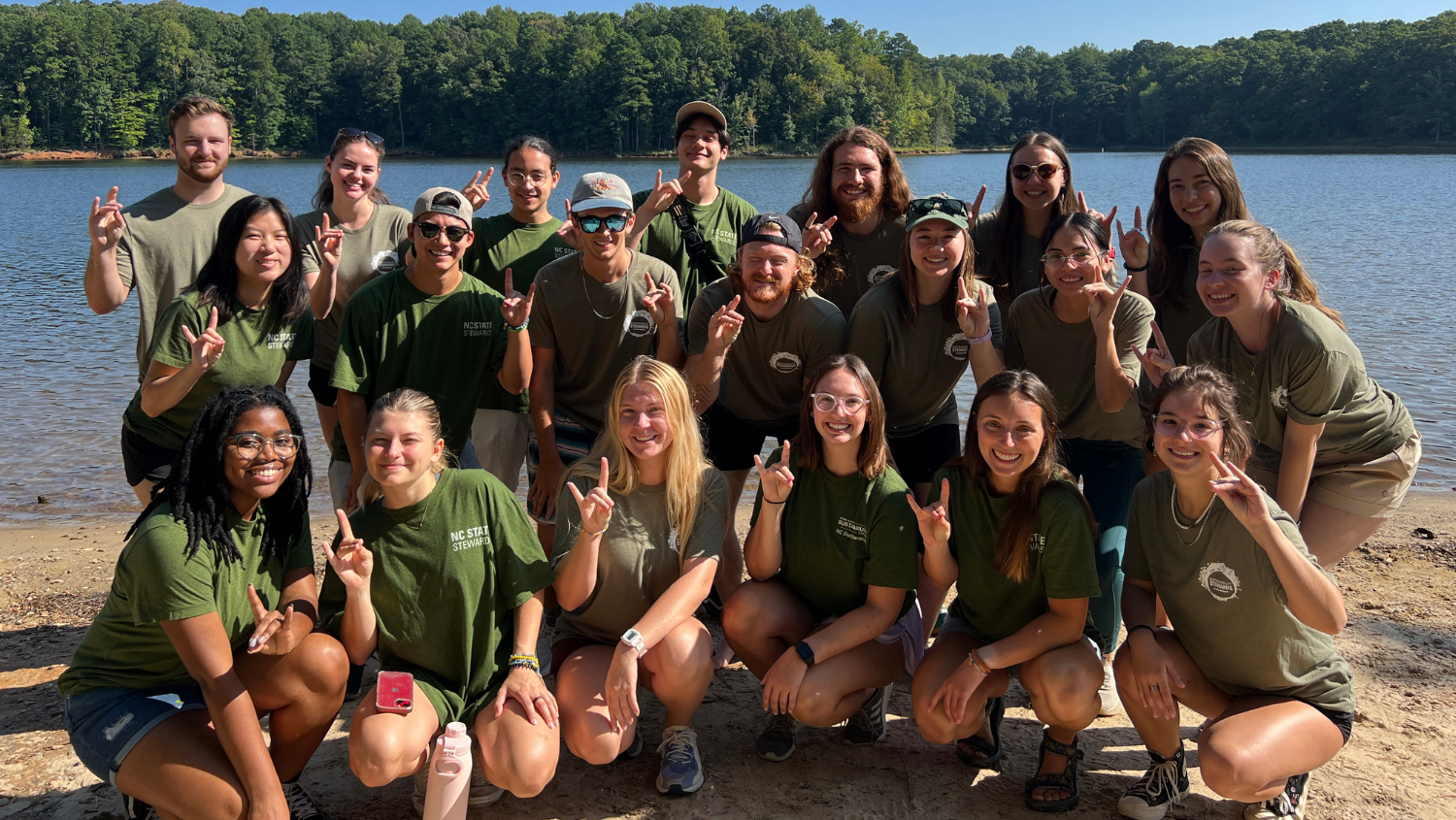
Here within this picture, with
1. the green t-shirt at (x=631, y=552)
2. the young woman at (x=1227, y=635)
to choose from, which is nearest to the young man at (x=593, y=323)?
the green t-shirt at (x=631, y=552)

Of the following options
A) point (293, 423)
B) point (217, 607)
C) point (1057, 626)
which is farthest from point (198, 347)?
point (1057, 626)

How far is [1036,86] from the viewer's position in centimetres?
14175

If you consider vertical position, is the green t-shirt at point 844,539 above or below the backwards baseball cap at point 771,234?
below

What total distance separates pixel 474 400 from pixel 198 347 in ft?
4.32

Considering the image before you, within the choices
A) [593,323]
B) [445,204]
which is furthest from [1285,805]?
[445,204]

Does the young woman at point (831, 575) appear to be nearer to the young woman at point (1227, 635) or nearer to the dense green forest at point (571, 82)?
the young woman at point (1227, 635)

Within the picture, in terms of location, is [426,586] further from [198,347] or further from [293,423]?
[198,347]

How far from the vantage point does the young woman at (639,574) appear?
383 cm

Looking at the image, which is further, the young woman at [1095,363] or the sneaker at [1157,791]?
the young woman at [1095,363]

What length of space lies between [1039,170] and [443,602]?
151 inches

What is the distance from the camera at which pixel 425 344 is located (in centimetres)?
487

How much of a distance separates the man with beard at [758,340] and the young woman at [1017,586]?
118 cm

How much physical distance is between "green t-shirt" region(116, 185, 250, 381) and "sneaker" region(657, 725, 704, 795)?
3250 millimetres

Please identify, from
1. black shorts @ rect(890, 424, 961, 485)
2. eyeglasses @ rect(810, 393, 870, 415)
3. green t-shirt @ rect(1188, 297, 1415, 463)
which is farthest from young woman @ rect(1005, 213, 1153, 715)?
eyeglasses @ rect(810, 393, 870, 415)
